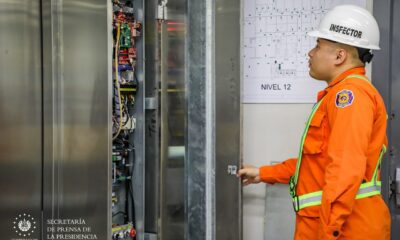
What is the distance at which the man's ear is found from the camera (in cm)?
194

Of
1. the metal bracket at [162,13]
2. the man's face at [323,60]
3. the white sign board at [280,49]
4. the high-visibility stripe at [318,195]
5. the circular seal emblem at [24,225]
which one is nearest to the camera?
the high-visibility stripe at [318,195]

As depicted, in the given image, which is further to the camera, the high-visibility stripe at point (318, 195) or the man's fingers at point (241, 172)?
the man's fingers at point (241, 172)

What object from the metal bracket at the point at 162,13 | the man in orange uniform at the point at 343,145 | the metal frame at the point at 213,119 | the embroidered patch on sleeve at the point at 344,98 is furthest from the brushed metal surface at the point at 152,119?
the embroidered patch on sleeve at the point at 344,98

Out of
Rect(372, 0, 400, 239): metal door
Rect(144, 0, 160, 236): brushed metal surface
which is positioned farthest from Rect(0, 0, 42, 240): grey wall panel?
Rect(372, 0, 400, 239): metal door

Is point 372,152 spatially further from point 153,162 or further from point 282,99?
point 153,162

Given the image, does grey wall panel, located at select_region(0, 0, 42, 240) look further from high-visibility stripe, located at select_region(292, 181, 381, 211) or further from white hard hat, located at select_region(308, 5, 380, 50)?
white hard hat, located at select_region(308, 5, 380, 50)

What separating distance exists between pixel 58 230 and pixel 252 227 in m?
1.06

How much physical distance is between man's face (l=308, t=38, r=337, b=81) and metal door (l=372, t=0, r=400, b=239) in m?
0.65

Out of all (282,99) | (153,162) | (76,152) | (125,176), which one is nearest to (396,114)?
(282,99)

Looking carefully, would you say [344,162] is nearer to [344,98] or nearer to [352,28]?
[344,98]

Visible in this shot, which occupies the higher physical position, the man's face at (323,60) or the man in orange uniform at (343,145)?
the man's face at (323,60)

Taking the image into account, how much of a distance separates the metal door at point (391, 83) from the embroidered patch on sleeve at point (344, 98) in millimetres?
792

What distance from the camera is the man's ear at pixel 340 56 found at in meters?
1.94

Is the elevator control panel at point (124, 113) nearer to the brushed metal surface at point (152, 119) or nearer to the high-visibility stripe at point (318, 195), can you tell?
the brushed metal surface at point (152, 119)
